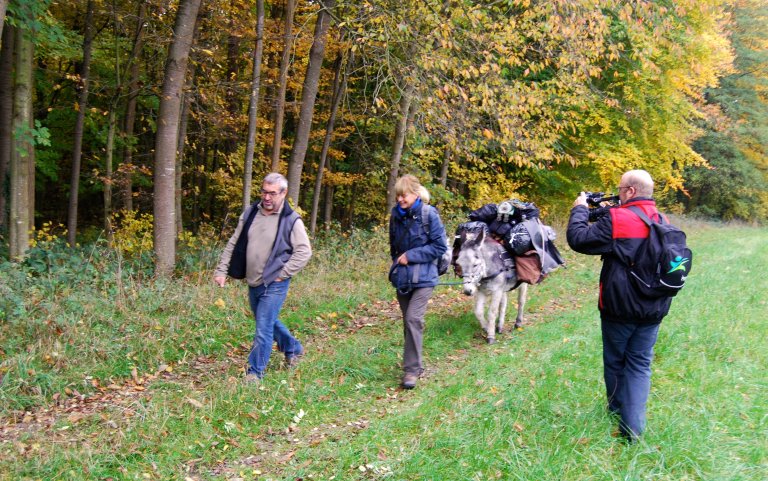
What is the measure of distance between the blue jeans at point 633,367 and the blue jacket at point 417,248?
2.22 meters

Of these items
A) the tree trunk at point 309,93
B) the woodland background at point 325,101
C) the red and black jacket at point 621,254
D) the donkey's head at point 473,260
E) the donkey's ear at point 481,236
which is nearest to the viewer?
the red and black jacket at point 621,254

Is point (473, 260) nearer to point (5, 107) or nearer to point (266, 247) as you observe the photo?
point (266, 247)

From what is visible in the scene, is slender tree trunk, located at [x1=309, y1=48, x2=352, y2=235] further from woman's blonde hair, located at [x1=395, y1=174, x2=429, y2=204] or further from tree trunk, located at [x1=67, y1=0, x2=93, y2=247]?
woman's blonde hair, located at [x1=395, y1=174, x2=429, y2=204]

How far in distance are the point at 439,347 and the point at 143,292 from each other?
4137mm

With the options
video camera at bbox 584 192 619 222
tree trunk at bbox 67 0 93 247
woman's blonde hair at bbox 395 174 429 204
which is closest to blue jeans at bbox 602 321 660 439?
video camera at bbox 584 192 619 222

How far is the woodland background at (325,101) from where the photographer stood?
8.71 meters

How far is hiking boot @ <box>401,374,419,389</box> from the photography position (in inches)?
232

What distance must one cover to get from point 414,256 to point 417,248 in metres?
0.10

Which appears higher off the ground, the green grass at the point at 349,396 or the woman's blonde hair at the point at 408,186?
the woman's blonde hair at the point at 408,186

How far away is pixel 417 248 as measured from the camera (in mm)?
5914

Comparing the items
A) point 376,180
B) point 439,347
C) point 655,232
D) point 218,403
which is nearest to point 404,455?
point 218,403

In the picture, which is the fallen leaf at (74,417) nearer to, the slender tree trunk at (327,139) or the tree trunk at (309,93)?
the tree trunk at (309,93)

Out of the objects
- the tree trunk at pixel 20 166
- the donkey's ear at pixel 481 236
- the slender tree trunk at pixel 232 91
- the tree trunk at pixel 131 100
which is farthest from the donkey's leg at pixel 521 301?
the tree trunk at pixel 131 100

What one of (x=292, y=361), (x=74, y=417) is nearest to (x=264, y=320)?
(x=292, y=361)
